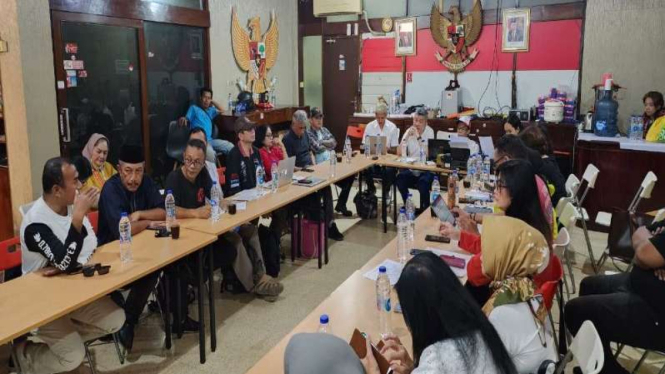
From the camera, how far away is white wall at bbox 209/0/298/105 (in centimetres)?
811

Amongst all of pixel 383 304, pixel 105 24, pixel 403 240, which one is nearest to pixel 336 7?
pixel 105 24

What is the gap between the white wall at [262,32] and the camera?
26.6 feet

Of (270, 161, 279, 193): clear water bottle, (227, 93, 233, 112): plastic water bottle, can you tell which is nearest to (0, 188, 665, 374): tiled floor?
(270, 161, 279, 193): clear water bottle

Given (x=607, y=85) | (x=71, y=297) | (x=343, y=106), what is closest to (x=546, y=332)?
(x=71, y=297)

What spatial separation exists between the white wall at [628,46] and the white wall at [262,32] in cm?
486

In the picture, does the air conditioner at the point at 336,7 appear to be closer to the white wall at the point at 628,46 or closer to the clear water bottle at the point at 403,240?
the white wall at the point at 628,46

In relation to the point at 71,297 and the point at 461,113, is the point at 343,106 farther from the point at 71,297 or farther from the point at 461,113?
the point at 71,297

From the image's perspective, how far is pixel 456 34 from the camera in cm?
808

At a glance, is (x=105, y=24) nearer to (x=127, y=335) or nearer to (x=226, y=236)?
(x=226, y=236)

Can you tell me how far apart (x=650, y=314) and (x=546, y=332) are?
0.89 meters

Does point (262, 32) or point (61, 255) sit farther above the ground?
point (262, 32)

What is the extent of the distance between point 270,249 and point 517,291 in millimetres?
2882

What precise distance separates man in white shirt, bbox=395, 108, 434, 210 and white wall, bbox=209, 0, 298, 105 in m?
3.21

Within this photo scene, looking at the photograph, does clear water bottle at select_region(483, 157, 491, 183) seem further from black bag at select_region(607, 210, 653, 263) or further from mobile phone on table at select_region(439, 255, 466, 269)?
mobile phone on table at select_region(439, 255, 466, 269)
